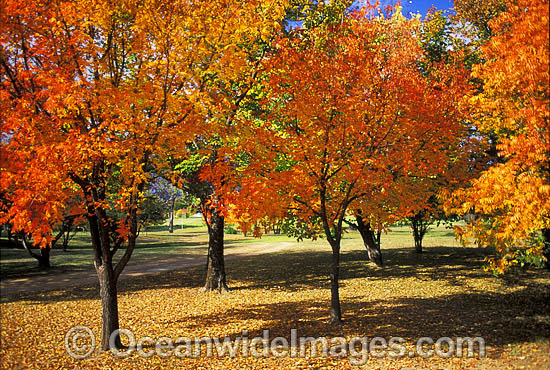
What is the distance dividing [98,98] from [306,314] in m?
8.55

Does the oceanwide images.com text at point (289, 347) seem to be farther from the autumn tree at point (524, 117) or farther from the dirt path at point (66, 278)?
the dirt path at point (66, 278)

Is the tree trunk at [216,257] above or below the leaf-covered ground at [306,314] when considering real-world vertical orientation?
above

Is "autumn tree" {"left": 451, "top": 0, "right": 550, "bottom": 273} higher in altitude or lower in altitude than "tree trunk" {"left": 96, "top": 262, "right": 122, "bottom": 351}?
higher

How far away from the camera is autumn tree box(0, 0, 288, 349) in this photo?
7.28m

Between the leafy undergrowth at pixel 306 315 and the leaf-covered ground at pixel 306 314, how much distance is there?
0.03m

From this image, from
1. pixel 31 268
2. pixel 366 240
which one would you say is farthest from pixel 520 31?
pixel 31 268

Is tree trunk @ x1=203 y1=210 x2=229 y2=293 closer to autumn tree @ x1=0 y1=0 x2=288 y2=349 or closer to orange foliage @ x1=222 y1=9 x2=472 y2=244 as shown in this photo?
orange foliage @ x1=222 y1=9 x2=472 y2=244

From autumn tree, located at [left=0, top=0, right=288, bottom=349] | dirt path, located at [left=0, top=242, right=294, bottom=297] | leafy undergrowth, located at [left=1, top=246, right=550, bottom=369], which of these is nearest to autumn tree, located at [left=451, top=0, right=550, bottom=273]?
leafy undergrowth, located at [left=1, top=246, right=550, bottom=369]

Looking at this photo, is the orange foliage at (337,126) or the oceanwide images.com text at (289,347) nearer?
the oceanwide images.com text at (289,347)

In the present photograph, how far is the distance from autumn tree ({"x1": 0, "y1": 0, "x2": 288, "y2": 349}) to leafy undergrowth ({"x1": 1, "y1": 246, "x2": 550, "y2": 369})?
7.56 feet

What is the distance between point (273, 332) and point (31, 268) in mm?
21988

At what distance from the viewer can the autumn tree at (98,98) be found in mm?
7277

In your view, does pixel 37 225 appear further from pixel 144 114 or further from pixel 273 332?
pixel 273 332

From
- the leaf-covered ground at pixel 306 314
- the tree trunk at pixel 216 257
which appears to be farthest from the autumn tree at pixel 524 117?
the tree trunk at pixel 216 257
